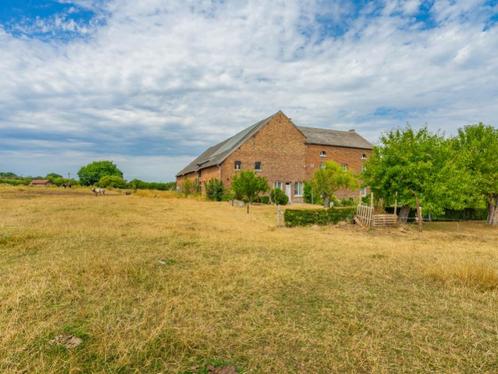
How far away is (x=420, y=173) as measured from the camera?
1561cm

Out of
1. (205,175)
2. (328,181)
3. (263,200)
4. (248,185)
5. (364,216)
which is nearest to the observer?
(364,216)

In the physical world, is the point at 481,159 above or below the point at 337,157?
below

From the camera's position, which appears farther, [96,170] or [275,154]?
[96,170]

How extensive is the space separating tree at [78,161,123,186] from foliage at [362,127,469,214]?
80004 mm

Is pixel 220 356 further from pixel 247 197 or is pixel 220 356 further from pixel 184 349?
pixel 247 197

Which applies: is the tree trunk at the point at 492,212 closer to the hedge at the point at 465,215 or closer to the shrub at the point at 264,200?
the hedge at the point at 465,215

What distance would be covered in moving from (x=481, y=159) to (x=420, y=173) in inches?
294

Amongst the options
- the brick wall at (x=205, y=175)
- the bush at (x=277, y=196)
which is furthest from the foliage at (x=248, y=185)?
the brick wall at (x=205, y=175)

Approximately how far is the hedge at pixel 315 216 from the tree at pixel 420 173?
2.93 m

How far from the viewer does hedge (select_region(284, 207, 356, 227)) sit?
48.4 feet

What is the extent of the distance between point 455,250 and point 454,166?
27.5 feet

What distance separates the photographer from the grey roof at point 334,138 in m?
38.2

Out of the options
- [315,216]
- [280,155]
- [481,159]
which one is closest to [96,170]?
[280,155]

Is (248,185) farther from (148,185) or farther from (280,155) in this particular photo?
(148,185)
